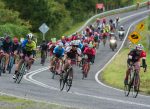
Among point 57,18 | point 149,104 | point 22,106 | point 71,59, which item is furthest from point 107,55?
point 22,106

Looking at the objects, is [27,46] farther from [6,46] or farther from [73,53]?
[6,46]

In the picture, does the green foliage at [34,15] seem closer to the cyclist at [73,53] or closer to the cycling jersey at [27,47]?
the cycling jersey at [27,47]

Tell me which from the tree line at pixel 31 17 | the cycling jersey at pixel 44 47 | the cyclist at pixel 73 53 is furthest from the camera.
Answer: the tree line at pixel 31 17

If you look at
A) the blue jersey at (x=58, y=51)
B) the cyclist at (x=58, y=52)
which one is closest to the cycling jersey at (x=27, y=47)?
the cyclist at (x=58, y=52)

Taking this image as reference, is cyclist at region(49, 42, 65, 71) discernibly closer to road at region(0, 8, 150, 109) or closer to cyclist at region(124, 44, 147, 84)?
road at region(0, 8, 150, 109)

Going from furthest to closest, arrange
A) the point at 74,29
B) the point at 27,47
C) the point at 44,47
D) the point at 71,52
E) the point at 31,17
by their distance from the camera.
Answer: the point at 74,29 < the point at 31,17 < the point at 44,47 < the point at 27,47 < the point at 71,52

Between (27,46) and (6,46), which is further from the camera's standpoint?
(6,46)

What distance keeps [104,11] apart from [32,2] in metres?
31.8

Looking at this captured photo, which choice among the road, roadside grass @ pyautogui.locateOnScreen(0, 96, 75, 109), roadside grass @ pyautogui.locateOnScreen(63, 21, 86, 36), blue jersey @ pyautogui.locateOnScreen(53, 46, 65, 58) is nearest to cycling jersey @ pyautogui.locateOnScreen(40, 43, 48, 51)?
the road

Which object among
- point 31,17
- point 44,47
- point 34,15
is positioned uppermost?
point 34,15

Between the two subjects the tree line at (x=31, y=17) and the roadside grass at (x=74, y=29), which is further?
the roadside grass at (x=74, y=29)

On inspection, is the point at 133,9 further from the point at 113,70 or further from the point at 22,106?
the point at 22,106

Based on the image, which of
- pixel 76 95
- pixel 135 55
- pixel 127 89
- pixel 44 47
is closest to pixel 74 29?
pixel 44 47

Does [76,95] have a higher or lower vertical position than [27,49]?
lower
